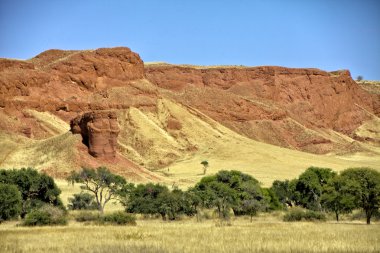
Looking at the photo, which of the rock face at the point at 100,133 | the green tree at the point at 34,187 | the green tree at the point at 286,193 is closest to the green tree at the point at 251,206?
the green tree at the point at 286,193

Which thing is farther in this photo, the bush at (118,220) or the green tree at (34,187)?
the green tree at (34,187)

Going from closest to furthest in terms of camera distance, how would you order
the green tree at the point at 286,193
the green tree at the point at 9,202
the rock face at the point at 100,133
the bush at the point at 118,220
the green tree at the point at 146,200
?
the bush at the point at 118,220 < the green tree at the point at 9,202 < the green tree at the point at 146,200 < the green tree at the point at 286,193 < the rock face at the point at 100,133

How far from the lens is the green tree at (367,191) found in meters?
37.4

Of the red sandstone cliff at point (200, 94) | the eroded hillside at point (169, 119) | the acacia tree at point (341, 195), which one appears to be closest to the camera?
the acacia tree at point (341, 195)

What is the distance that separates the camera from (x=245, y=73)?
484 ft

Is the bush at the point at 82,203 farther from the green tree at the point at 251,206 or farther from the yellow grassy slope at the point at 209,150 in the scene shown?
the yellow grassy slope at the point at 209,150

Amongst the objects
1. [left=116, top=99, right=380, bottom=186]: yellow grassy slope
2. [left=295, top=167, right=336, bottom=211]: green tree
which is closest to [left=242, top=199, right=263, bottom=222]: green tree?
[left=295, top=167, right=336, bottom=211]: green tree

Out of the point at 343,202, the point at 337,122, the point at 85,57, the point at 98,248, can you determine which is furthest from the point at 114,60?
the point at 98,248

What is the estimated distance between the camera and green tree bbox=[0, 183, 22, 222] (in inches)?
1478

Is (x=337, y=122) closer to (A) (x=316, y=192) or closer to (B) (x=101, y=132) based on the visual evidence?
(B) (x=101, y=132)

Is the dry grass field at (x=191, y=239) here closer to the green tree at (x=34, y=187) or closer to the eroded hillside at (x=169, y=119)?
the green tree at (x=34, y=187)

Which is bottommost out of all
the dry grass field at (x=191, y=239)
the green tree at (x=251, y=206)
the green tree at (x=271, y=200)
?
the dry grass field at (x=191, y=239)

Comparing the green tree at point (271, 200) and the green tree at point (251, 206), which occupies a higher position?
the green tree at point (271, 200)

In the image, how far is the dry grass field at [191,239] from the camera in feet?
77.6
